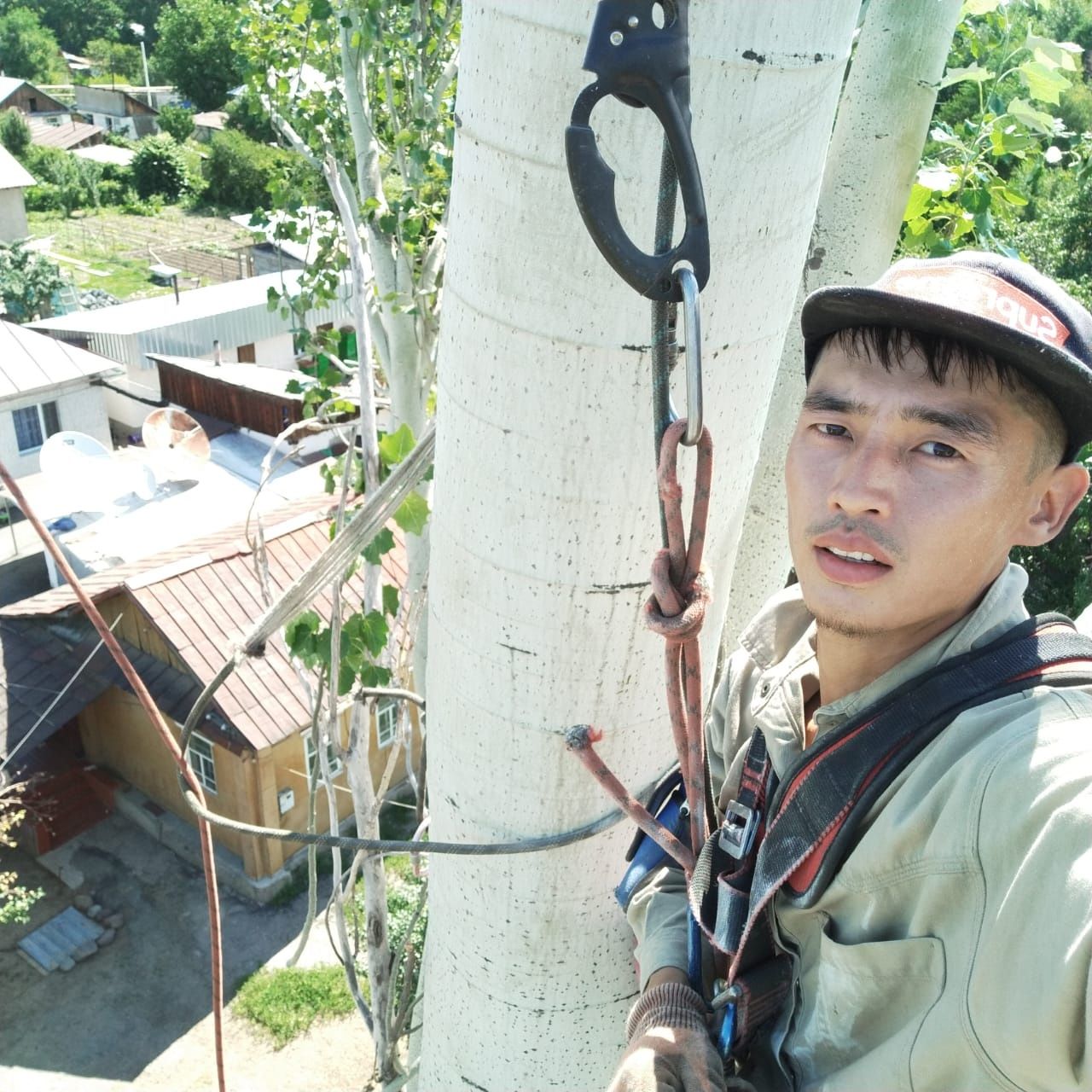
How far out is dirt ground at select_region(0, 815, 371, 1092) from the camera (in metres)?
8.84

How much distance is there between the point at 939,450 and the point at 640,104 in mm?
575

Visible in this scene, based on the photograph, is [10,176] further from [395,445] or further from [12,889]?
[395,445]

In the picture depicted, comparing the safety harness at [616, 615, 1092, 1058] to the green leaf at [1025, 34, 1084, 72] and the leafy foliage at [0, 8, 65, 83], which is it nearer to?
the green leaf at [1025, 34, 1084, 72]

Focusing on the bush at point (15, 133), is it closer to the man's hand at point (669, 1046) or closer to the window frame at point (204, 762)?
the window frame at point (204, 762)

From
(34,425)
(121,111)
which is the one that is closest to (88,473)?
(34,425)

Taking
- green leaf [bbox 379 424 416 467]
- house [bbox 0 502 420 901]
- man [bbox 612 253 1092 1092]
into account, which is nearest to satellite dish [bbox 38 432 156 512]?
house [bbox 0 502 420 901]

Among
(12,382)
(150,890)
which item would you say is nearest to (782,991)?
(150,890)

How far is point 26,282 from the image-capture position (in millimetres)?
Answer: 26500

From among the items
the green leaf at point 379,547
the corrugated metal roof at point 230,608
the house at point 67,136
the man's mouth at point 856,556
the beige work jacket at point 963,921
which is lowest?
the house at point 67,136

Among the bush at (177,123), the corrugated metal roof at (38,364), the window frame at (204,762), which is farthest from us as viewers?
the bush at (177,123)

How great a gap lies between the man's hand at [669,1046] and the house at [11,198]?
34.2 metres

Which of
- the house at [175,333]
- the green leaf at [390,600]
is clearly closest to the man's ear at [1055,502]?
the green leaf at [390,600]

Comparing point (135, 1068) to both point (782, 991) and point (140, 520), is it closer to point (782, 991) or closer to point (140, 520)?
point (140, 520)

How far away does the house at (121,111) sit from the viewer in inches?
1857
